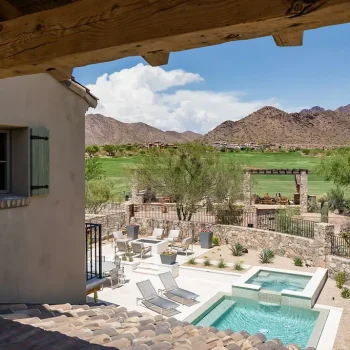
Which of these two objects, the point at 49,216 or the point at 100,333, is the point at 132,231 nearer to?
the point at 49,216

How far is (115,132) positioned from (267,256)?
11580 centimetres

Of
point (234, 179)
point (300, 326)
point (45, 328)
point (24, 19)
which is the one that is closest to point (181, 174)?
point (234, 179)

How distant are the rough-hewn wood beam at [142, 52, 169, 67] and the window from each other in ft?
15.4

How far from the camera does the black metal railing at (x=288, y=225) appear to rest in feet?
60.8

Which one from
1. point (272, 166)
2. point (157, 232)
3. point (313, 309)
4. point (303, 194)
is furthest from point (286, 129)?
point (313, 309)

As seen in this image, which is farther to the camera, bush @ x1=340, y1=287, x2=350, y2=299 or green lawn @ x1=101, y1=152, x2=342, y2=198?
green lawn @ x1=101, y1=152, x2=342, y2=198

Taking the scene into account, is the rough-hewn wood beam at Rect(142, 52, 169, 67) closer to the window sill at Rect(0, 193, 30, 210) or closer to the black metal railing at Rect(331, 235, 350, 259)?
the window sill at Rect(0, 193, 30, 210)

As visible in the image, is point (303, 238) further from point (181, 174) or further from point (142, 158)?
point (142, 158)

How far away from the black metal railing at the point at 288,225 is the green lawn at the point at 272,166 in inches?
909

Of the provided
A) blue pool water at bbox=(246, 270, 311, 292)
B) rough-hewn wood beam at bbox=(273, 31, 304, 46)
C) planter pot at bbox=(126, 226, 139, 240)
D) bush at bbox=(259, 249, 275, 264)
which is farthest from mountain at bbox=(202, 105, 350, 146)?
rough-hewn wood beam at bbox=(273, 31, 304, 46)

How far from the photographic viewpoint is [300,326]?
36.6 ft

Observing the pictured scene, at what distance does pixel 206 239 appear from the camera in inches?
782

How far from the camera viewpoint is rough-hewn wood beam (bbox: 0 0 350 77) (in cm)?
186

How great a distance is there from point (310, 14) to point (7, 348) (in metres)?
4.22
